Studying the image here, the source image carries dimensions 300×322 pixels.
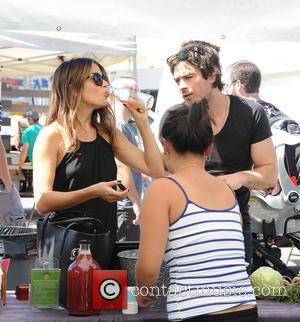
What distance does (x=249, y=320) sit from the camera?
89.0 inches

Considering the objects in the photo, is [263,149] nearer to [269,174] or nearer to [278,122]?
[269,174]

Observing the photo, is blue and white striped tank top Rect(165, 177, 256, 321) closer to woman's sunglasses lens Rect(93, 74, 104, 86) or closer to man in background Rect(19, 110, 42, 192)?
woman's sunglasses lens Rect(93, 74, 104, 86)

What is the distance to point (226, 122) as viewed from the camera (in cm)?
331

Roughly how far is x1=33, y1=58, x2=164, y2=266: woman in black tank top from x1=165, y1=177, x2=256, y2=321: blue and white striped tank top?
1.71 ft

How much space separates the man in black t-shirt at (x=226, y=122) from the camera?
3.28 metres

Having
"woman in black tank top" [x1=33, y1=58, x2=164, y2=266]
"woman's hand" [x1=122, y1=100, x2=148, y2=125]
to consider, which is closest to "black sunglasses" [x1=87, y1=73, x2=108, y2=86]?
"woman in black tank top" [x1=33, y1=58, x2=164, y2=266]

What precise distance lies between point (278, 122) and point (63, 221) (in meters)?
3.64

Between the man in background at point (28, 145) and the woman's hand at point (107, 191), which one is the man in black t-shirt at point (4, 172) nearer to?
the woman's hand at point (107, 191)

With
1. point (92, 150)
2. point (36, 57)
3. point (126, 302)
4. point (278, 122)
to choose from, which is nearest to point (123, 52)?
point (278, 122)

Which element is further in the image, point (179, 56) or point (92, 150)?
point (179, 56)

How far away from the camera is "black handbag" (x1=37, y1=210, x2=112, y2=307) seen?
2.58m

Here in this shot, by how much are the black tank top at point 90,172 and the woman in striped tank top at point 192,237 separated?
0.66 meters

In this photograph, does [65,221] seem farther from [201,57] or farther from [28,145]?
[28,145]

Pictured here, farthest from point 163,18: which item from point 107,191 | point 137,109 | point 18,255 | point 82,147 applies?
point 18,255
